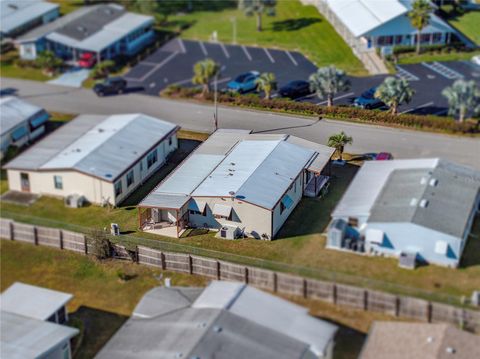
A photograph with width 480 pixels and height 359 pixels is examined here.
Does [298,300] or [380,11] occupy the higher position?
[380,11]

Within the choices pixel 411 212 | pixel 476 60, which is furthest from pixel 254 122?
pixel 476 60

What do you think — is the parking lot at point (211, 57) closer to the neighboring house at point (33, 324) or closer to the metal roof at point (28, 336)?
the neighboring house at point (33, 324)

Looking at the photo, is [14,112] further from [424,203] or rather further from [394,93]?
[424,203]

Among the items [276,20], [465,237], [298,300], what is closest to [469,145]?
[465,237]

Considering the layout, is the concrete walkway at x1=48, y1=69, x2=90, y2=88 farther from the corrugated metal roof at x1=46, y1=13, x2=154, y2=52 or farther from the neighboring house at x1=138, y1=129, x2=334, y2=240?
the neighboring house at x1=138, y1=129, x2=334, y2=240

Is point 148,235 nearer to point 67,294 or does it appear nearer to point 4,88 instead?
point 67,294

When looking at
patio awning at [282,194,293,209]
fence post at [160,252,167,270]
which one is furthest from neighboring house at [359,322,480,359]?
patio awning at [282,194,293,209]

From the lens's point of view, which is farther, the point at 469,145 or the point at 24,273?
the point at 469,145
